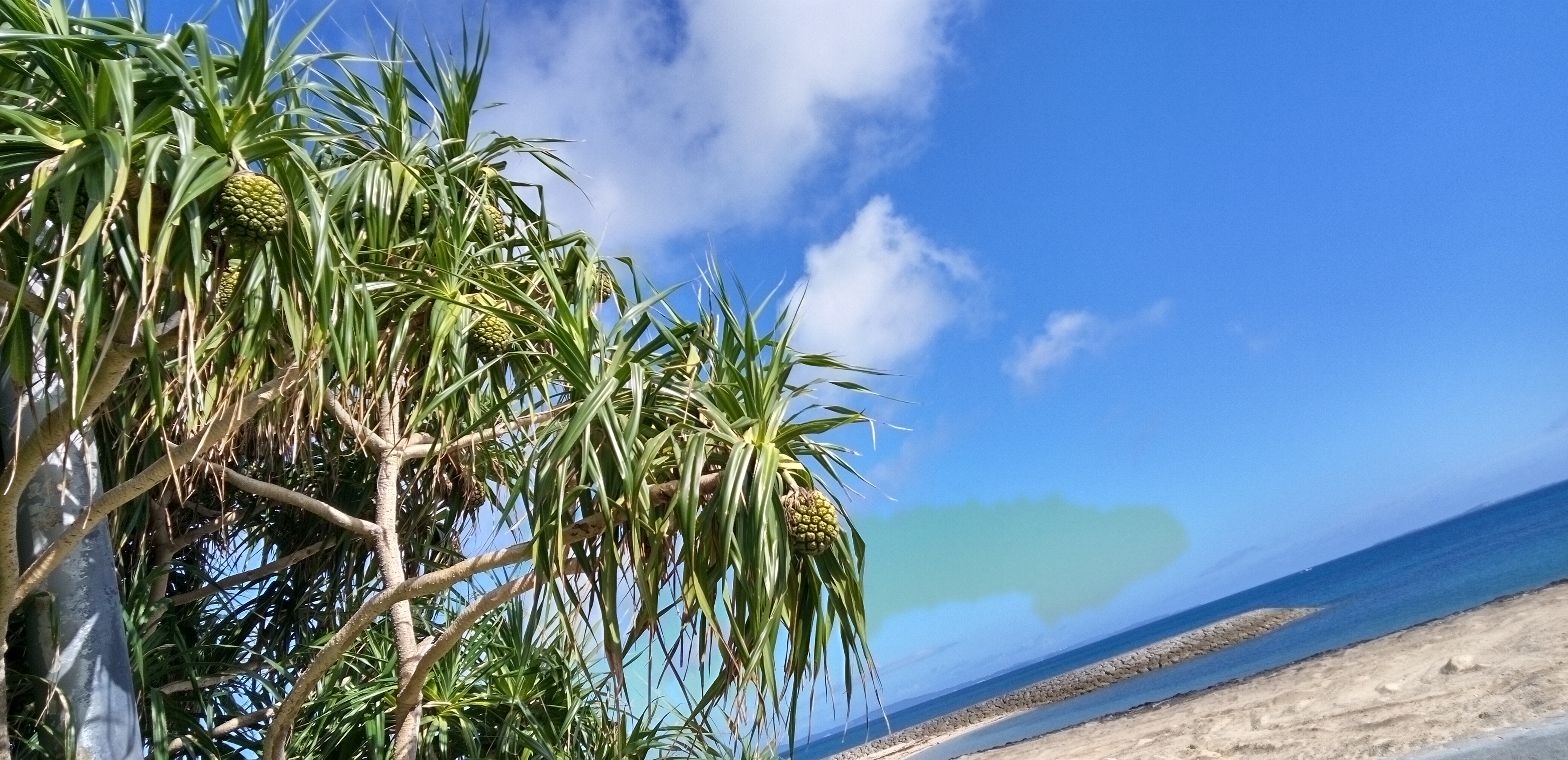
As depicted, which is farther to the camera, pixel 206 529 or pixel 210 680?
pixel 206 529

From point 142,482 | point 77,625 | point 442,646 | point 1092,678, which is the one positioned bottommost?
point 1092,678

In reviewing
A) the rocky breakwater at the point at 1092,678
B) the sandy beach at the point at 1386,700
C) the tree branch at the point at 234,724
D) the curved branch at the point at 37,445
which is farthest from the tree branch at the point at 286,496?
the rocky breakwater at the point at 1092,678

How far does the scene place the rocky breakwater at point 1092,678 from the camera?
33062 mm

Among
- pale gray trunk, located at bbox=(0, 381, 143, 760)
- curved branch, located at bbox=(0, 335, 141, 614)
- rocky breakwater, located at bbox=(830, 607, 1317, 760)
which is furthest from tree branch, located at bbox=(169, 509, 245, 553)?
rocky breakwater, located at bbox=(830, 607, 1317, 760)

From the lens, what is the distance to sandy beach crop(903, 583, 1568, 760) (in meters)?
6.55

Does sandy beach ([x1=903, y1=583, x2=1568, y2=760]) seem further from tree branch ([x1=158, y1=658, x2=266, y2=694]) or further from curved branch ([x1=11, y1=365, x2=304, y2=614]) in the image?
curved branch ([x1=11, y1=365, x2=304, y2=614])

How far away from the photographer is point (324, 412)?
363 centimetres

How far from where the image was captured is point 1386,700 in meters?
8.19

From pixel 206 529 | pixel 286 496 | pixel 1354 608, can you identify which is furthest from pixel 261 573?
pixel 1354 608

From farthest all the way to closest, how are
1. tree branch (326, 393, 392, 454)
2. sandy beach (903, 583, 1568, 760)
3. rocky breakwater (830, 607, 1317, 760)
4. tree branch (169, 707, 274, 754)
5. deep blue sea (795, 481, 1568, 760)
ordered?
rocky breakwater (830, 607, 1317, 760), deep blue sea (795, 481, 1568, 760), sandy beach (903, 583, 1568, 760), tree branch (169, 707, 274, 754), tree branch (326, 393, 392, 454)

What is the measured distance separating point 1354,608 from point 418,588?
34116 mm

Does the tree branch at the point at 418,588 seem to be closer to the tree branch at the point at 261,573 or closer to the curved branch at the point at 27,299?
the curved branch at the point at 27,299

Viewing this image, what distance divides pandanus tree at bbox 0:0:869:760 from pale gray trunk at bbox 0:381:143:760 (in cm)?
9

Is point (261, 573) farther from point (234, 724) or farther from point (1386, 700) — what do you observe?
point (1386, 700)
